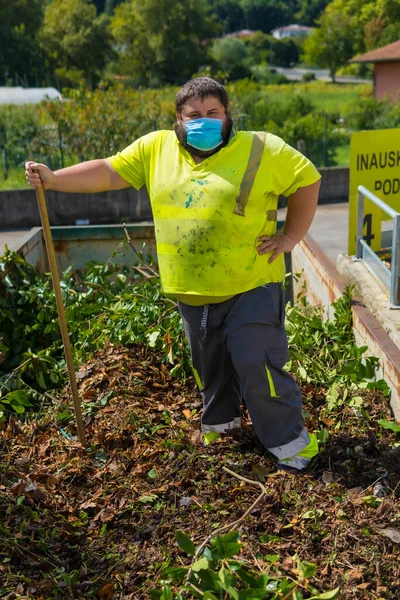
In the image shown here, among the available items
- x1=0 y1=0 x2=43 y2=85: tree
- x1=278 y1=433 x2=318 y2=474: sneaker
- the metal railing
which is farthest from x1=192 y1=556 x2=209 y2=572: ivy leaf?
x1=0 y1=0 x2=43 y2=85: tree

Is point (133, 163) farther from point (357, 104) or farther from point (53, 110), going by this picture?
point (357, 104)

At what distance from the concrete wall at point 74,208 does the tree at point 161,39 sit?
169 feet

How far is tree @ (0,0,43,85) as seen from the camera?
6012 cm

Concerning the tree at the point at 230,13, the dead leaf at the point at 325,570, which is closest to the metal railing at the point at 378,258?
the dead leaf at the point at 325,570

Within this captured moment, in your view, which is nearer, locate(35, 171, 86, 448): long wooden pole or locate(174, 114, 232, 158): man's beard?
locate(174, 114, 232, 158): man's beard

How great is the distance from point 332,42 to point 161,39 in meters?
21.3

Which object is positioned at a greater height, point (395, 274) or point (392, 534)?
point (395, 274)

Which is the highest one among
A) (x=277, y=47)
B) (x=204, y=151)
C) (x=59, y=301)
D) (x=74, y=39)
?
(x=204, y=151)

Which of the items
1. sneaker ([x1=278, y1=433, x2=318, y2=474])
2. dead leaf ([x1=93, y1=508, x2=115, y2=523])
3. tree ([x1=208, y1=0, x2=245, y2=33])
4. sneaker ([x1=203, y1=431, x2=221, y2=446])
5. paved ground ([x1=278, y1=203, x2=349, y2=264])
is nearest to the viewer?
dead leaf ([x1=93, y1=508, x2=115, y2=523])

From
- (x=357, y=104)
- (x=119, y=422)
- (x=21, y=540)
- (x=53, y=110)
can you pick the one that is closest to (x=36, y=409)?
(x=119, y=422)

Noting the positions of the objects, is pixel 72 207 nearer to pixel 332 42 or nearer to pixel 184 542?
pixel 184 542

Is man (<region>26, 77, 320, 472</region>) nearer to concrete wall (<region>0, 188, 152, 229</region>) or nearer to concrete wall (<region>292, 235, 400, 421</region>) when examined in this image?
concrete wall (<region>292, 235, 400, 421</region>)

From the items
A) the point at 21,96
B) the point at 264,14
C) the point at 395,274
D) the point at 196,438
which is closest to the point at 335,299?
the point at 395,274

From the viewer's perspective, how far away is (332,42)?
7975cm
